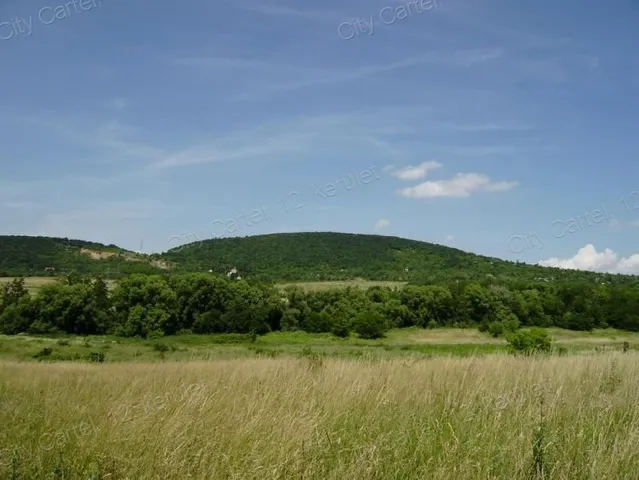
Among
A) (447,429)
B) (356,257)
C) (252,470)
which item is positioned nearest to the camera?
(252,470)

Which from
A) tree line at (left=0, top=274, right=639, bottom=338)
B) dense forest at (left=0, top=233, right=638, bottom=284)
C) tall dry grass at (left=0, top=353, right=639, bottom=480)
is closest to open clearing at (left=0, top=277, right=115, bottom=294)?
tree line at (left=0, top=274, right=639, bottom=338)

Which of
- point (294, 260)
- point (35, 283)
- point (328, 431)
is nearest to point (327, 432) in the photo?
point (328, 431)

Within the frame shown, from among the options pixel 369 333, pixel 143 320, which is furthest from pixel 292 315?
pixel 143 320

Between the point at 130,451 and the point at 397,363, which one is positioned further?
the point at 397,363

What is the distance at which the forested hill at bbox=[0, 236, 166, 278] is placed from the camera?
362 feet

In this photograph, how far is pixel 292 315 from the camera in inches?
3310

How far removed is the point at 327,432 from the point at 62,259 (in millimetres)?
127361

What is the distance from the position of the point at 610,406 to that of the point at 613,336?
82.7 metres

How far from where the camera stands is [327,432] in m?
4.00

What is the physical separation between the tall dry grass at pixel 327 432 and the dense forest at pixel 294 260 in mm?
109443

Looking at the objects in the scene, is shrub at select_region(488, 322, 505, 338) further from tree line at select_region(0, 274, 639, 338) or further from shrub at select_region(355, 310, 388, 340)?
shrub at select_region(355, 310, 388, 340)

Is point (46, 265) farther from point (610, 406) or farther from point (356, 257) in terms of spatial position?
point (610, 406)

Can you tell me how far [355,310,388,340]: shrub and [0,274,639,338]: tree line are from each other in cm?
15

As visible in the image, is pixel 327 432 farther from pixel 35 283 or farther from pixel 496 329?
pixel 35 283
